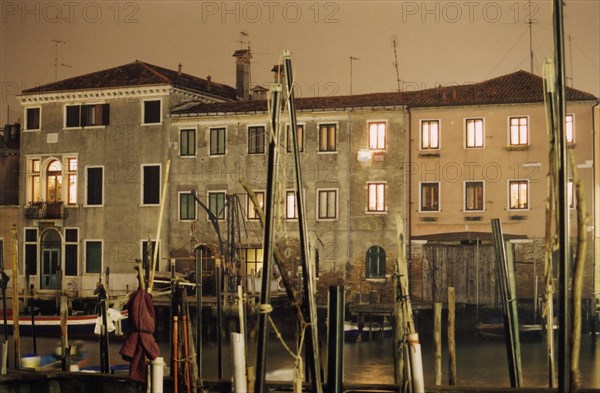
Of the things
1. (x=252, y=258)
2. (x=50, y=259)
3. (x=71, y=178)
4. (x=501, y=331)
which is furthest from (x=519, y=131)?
(x=50, y=259)

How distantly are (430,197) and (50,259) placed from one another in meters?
3.99

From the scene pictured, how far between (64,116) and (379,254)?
3.62m

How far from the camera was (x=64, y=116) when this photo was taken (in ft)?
36.9

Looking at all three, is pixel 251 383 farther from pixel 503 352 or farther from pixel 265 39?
pixel 503 352

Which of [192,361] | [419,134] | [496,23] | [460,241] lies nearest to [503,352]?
[460,241]

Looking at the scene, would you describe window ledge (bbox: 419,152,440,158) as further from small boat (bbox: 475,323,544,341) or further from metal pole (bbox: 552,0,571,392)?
metal pole (bbox: 552,0,571,392)

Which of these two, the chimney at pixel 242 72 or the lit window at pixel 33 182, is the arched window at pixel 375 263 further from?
the lit window at pixel 33 182

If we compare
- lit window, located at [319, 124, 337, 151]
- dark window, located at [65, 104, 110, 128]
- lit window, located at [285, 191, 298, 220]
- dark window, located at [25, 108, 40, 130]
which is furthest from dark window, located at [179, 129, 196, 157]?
dark window, located at [25, 108, 40, 130]

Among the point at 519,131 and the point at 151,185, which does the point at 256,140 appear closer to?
the point at 151,185

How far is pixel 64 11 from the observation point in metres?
8.77

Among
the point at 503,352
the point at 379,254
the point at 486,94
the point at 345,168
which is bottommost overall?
the point at 503,352

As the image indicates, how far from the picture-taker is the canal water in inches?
380

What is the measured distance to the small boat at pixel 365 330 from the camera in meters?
11.8

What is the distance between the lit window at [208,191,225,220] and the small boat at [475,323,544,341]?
2.97 metres
